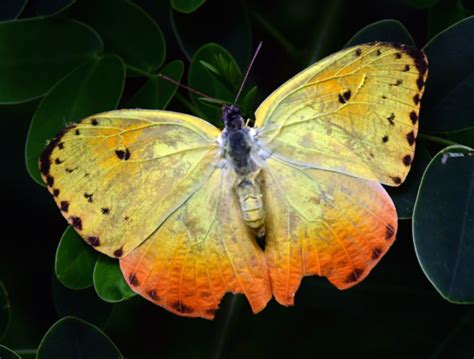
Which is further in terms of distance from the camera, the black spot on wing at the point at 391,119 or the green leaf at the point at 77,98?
the green leaf at the point at 77,98

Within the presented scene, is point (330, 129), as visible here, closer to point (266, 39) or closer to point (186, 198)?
point (186, 198)

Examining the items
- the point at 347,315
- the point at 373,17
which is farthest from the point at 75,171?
the point at 347,315

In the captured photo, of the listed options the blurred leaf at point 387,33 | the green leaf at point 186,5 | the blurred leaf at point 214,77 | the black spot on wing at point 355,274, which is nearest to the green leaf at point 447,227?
the black spot on wing at point 355,274

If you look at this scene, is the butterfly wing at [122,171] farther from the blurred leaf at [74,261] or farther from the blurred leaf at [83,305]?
the blurred leaf at [83,305]

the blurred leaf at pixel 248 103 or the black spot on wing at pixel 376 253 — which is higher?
the blurred leaf at pixel 248 103

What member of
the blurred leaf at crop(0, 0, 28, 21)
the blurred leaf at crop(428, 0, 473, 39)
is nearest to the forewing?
the blurred leaf at crop(428, 0, 473, 39)

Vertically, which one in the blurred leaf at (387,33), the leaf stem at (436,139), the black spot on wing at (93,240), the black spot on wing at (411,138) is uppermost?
the blurred leaf at (387,33)

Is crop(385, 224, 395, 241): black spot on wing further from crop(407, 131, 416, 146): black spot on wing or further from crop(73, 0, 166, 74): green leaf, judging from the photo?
crop(73, 0, 166, 74): green leaf
